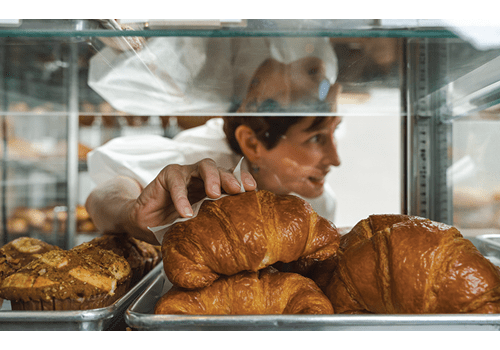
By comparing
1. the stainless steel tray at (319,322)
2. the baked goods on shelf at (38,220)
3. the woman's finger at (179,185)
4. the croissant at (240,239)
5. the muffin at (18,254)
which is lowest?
the baked goods on shelf at (38,220)

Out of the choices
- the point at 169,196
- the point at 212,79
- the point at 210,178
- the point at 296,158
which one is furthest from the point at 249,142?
the point at 210,178

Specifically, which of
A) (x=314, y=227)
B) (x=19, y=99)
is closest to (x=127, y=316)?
(x=314, y=227)

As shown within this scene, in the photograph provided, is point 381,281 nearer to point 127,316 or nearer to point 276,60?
point 127,316

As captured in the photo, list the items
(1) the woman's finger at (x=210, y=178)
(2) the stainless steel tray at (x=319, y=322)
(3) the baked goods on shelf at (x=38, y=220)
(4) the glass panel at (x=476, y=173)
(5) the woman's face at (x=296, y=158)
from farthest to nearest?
(3) the baked goods on shelf at (x=38, y=220) → (5) the woman's face at (x=296, y=158) → (4) the glass panel at (x=476, y=173) → (1) the woman's finger at (x=210, y=178) → (2) the stainless steel tray at (x=319, y=322)

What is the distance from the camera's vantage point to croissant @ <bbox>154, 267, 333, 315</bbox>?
25.3 inches

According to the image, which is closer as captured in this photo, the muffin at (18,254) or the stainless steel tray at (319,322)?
the stainless steel tray at (319,322)

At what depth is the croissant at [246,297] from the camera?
2.11 ft

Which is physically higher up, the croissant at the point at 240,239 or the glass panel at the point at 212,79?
the glass panel at the point at 212,79

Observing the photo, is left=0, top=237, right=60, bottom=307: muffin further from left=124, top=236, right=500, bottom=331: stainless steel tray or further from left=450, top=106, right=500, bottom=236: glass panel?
left=450, top=106, right=500, bottom=236: glass panel

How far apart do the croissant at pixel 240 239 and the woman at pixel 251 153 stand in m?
0.30

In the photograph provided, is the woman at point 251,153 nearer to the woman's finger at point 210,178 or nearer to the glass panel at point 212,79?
the glass panel at point 212,79

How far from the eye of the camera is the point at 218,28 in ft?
2.30

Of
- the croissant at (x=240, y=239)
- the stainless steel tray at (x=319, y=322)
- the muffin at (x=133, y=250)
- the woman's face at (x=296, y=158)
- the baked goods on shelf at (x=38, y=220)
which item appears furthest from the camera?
the baked goods on shelf at (x=38, y=220)

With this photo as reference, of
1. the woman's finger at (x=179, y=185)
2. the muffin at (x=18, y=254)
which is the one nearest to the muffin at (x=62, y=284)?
the muffin at (x=18, y=254)
